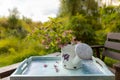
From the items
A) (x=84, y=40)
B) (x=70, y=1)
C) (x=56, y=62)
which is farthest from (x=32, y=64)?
(x=70, y=1)

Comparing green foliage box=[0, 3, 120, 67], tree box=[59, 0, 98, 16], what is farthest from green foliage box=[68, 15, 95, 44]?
tree box=[59, 0, 98, 16]

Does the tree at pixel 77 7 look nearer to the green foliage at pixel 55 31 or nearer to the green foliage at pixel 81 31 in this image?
the green foliage at pixel 55 31

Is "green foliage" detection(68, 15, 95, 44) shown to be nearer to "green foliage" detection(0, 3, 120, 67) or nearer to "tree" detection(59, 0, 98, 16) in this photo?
"green foliage" detection(0, 3, 120, 67)

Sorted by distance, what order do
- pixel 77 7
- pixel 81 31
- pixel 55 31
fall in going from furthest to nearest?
pixel 77 7, pixel 81 31, pixel 55 31

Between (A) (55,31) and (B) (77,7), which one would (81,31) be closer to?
(A) (55,31)

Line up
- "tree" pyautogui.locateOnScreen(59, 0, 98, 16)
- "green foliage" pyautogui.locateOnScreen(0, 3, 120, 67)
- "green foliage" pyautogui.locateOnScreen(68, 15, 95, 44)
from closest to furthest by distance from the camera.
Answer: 1. "green foliage" pyautogui.locateOnScreen(0, 3, 120, 67)
2. "green foliage" pyautogui.locateOnScreen(68, 15, 95, 44)
3. "tree" pyautogui.locateOnScreen(59, 0, 98, 16)

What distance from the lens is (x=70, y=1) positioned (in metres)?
7.68

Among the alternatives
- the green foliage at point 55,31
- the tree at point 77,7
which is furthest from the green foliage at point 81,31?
the tree at point 77,7

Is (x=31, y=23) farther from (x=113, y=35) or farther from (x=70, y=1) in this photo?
(x=113, y=35)

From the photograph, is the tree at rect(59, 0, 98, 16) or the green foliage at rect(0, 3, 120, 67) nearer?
the green foliage at rect(0, 3, 120, 67)

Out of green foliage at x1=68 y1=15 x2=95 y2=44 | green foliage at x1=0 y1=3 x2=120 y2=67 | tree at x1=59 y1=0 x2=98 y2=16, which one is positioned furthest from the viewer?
tree at x1=59 y1=0 x2=98 y2=16

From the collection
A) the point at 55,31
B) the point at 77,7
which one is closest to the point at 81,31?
the point at 55,31

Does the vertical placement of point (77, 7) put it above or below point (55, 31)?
above

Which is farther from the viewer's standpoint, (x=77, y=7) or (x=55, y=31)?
(x=77, y=7)
